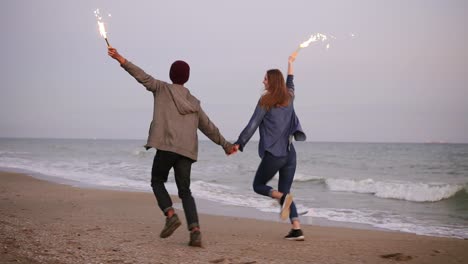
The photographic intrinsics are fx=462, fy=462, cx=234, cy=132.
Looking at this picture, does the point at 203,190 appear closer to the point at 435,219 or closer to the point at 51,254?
the point at 435,219

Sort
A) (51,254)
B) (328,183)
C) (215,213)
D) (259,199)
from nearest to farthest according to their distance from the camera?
(51,254) → (215,213) → (259,199) → (328,183)

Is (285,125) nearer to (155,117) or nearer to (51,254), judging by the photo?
(155,117)

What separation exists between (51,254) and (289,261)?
7.64ft

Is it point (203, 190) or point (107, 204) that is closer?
point (107, 204)

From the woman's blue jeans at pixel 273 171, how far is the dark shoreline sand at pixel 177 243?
676 mm

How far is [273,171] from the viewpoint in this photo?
5.60 metres

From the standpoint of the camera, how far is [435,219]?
10430mm

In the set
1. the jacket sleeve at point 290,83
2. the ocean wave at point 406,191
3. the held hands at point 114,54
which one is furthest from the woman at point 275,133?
the ocean wave at point 406,191

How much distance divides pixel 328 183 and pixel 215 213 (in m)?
10.9

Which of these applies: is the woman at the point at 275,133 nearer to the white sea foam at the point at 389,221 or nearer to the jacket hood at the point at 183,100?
the jacket hood at the point at 183,100

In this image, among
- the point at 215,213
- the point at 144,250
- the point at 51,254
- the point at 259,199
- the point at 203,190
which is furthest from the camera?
the point at 203,190

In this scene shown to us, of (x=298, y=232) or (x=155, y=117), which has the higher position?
(x=155, y=117)

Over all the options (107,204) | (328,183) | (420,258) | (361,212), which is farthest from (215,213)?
(328,183)

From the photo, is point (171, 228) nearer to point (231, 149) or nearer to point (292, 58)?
point (231, 149)
